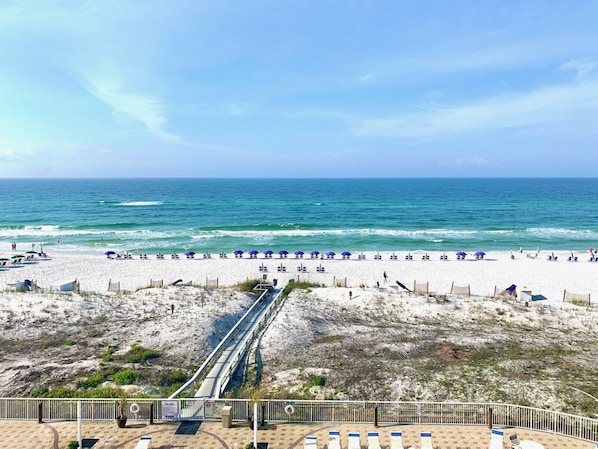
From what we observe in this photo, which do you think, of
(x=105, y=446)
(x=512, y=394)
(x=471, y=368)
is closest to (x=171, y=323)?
(x=105, y=446)

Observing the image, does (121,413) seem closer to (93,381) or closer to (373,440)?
Result: (93,381)

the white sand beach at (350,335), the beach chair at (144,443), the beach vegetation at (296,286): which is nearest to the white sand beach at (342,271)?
the white sand beach at (350,335)

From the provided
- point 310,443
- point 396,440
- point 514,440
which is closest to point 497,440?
point 514,440

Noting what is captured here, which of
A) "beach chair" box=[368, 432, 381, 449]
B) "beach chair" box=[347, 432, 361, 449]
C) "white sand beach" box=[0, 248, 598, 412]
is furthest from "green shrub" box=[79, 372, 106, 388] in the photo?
"beach chair" box=[368, 432, 381, 449]

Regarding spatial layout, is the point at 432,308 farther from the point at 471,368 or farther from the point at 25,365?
the point at 25,365

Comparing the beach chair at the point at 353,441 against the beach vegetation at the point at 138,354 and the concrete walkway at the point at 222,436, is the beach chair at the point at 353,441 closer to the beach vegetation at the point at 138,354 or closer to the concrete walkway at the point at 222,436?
the concrete walkway at the point at 222,436
